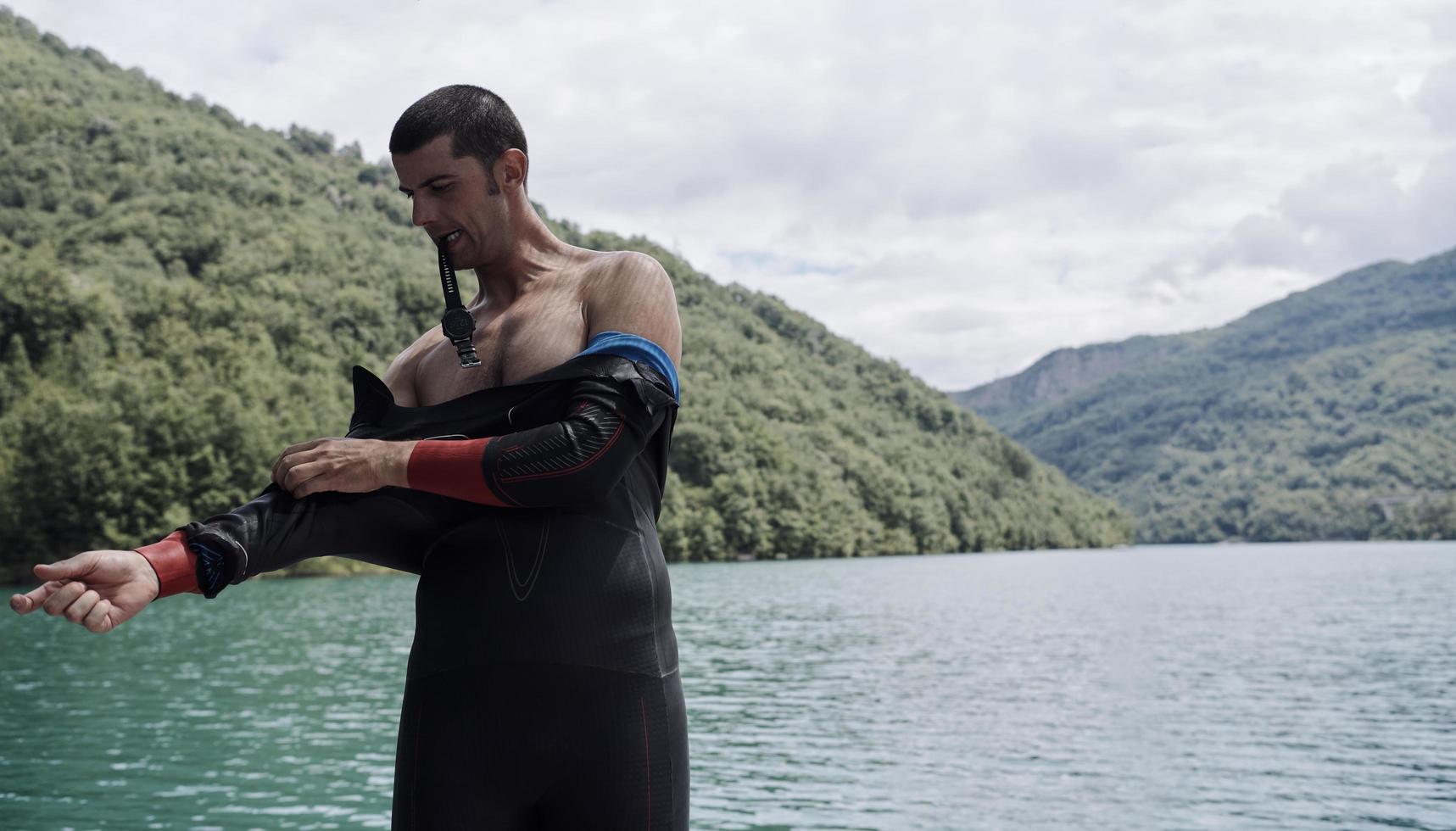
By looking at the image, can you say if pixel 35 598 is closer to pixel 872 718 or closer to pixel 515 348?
pixel 515 348

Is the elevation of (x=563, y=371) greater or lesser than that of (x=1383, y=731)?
greater

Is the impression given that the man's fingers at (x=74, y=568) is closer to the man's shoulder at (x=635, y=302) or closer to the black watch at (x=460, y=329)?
the black watch at (x=460, y=329)

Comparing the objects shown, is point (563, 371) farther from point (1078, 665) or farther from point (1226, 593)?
point (1226, 593)

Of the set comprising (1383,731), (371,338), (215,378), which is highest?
(371,338)

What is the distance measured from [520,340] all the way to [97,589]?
77 cm

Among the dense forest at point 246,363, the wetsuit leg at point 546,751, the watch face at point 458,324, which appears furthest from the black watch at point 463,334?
the dense forest at point 246,363

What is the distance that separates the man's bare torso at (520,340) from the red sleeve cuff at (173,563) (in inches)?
20.8

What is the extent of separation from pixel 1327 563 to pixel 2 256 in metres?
121

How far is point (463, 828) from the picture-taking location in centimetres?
210

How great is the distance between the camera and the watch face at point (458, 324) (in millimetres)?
2258

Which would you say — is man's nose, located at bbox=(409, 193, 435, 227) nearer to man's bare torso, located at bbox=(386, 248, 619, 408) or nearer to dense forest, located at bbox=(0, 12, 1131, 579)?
man's bare torso, located at bbox=(386, 248, 619, 408)

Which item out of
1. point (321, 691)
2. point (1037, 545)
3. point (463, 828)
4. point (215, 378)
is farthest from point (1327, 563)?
point (463, 828)

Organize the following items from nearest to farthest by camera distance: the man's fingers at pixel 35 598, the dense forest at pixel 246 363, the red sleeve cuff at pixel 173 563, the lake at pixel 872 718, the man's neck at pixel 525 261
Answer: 1. the man's fingers at pixel 35 598
2. the red sleeve cuff at pixel 173 563
3. the man's neck at pixel 525 261
4. the lake at pixel 872 718
5. the dense forest at pixel 246 363

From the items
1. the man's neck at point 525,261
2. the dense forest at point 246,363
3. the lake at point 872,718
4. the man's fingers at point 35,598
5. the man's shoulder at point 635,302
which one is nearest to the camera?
the man's fingers at point 35,598
